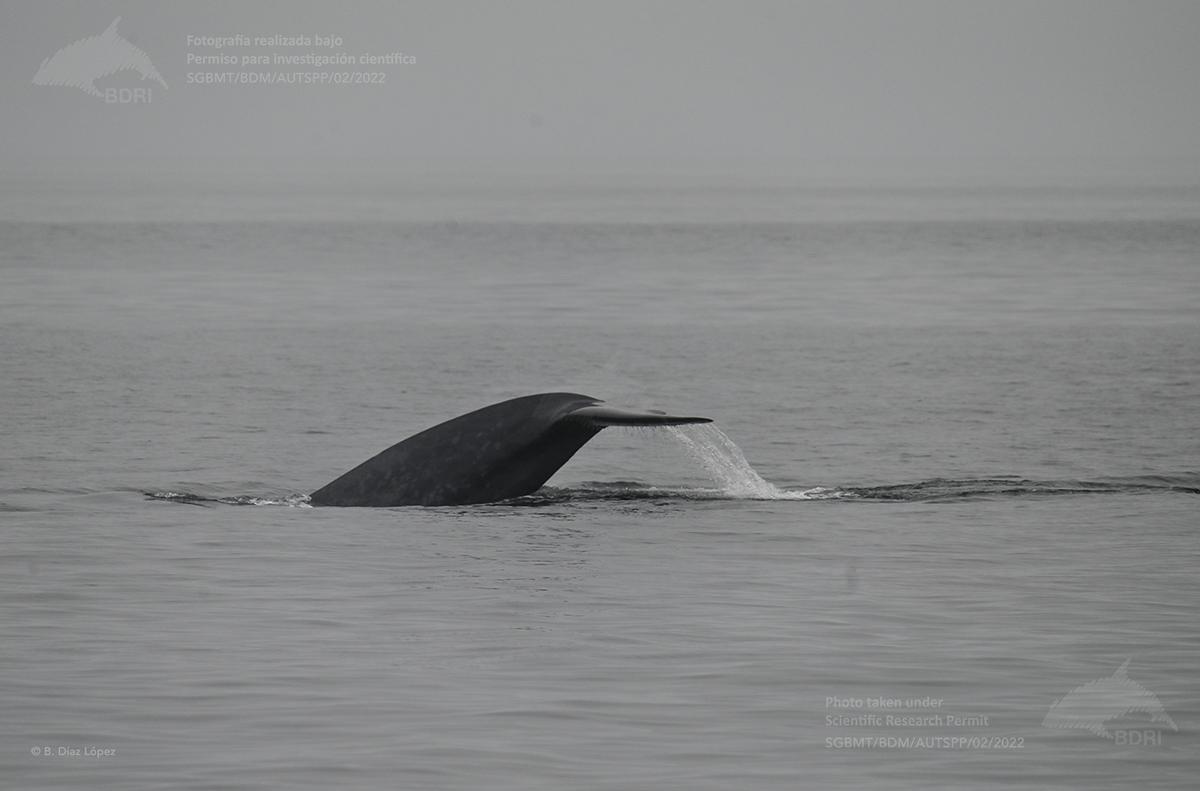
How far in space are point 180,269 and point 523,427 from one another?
5498 centimetres

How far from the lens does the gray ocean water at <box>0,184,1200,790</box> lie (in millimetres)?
11234

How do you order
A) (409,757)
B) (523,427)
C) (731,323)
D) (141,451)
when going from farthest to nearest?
(731,323) → (141,451) → (523,427) → (409,757)

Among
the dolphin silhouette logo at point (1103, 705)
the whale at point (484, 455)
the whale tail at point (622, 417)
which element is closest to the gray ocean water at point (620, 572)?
the dolphin silhouette logo at point (1103, 705)

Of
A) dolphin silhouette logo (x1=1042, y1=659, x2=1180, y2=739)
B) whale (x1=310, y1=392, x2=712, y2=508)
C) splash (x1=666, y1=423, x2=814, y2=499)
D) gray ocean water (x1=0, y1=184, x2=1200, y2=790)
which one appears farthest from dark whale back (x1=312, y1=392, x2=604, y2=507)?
dolphin silhouette logo (x1=1042, y1=659, x2=1180, y2=739)

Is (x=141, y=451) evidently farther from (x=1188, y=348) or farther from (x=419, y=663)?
(x=1188, y=348)

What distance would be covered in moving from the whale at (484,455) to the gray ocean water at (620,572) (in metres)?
0.24

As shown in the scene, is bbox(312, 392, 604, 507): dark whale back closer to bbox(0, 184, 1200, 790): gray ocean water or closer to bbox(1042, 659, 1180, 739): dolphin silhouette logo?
bbox(0, 184, 1200, 790): gray ocean water

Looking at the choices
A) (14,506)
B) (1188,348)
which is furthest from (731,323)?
(14,506)

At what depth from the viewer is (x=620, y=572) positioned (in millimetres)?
15797

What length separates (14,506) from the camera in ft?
63.3

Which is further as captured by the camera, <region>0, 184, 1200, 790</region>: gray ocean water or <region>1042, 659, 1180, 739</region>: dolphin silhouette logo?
<region>1042, 659, 1180, 739</region>: dolphin silhouette logo

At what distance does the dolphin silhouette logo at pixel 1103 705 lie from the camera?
38.4 ft

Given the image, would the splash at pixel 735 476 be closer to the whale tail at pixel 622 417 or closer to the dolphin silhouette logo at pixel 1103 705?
the whale tail at pixel 622 417

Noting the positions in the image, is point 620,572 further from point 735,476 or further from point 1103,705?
point 735,476
